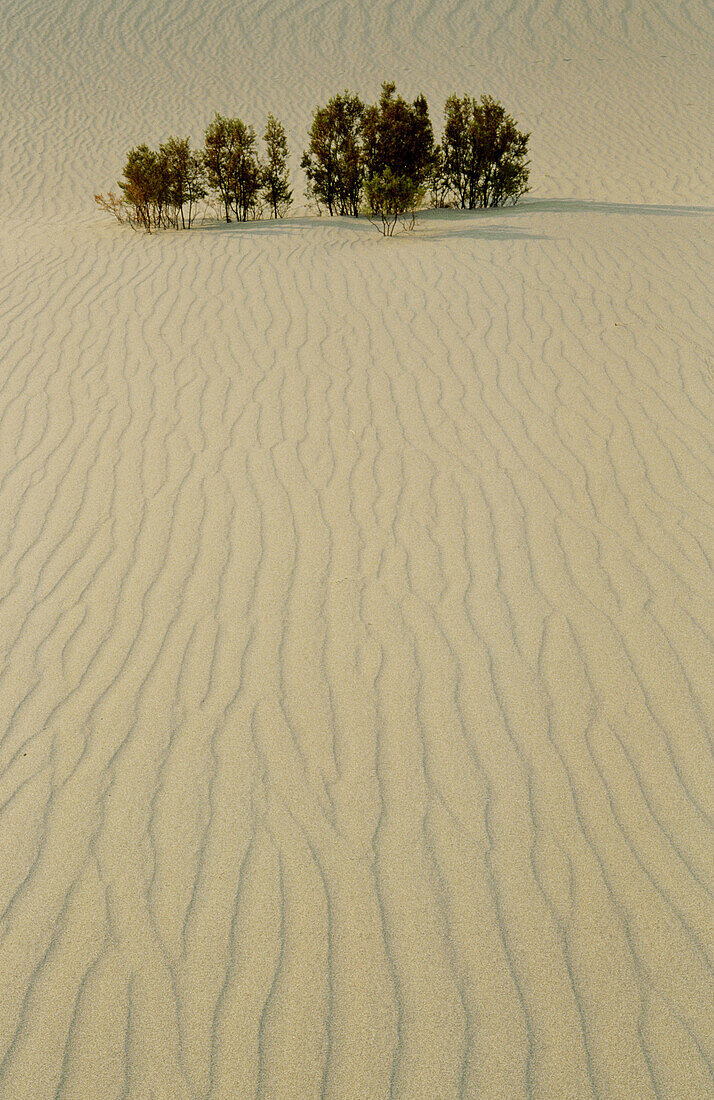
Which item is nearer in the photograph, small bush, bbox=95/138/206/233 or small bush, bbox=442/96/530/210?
small bush, bbox=95/138/206/233

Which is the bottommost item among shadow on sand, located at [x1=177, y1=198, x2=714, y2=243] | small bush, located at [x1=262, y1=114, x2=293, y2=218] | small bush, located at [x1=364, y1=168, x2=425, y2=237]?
shadow on sand, located at [x1=177, y1=198, x2=714, y2=243]

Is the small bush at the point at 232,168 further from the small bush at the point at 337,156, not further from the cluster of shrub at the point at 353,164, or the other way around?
the small bush at the point at 337,156

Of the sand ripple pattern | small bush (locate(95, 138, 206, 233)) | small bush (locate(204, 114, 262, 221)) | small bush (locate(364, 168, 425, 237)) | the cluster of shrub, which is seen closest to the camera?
the sand ripple pattern

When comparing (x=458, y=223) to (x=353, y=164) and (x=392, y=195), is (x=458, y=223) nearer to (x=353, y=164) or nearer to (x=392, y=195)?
(x=392, y=195)

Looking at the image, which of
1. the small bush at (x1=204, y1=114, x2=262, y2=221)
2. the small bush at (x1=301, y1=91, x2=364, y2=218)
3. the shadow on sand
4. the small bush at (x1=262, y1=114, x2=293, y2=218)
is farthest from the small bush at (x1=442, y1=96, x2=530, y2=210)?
the small bush at (x1=204, y1=114, x2=262, y2=221)

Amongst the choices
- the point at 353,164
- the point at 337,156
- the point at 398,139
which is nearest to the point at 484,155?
the point at 398,139

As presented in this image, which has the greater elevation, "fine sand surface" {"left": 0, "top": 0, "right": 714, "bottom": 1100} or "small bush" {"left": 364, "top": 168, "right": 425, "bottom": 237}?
"small bush" {"left": 364, "top": 168, "right": 425, "bottom": 237}

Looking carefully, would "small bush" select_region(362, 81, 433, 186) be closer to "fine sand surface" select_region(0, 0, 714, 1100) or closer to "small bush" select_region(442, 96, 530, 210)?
"small bush" select_region(442, 96, 530, 210)
